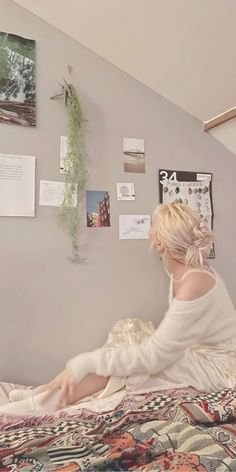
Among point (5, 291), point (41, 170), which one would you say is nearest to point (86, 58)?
point (41, 170)

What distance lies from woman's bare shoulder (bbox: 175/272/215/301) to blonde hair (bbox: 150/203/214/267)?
0.06 metres

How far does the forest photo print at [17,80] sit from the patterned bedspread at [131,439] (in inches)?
56.0

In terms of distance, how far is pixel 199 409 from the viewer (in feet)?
4.05

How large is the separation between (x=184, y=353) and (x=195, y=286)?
30 centimetres

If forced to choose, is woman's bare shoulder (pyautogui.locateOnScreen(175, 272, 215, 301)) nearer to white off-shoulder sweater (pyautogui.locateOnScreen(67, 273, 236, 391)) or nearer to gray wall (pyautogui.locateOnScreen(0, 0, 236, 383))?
white off-shoulder sweater (pyautogui.locateOnScreen(67, 273, 236, 391))

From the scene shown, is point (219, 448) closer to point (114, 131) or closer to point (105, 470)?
point (105, 470)

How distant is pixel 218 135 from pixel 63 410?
1.81 m

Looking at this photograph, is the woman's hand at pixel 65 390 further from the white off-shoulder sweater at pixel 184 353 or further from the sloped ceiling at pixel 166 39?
the sloped ceiling at pixel 166 39

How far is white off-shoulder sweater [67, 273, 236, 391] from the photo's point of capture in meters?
1.53

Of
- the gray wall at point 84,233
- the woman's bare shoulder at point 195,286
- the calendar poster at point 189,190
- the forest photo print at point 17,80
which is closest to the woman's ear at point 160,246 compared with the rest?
the woman's bare shoulder at point 195,286

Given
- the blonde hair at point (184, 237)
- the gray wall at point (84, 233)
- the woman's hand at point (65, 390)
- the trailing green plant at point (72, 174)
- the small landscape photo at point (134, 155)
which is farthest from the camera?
the small landscape photo at point (134, 155)

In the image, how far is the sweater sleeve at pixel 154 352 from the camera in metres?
1.53

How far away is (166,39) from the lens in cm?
195

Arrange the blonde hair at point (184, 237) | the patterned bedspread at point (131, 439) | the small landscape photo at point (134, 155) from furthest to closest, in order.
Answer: the small landscape photo at point (134, 155) < the blonde hair at point (184, 237) < the patterned bedspread at point (131, 439)
